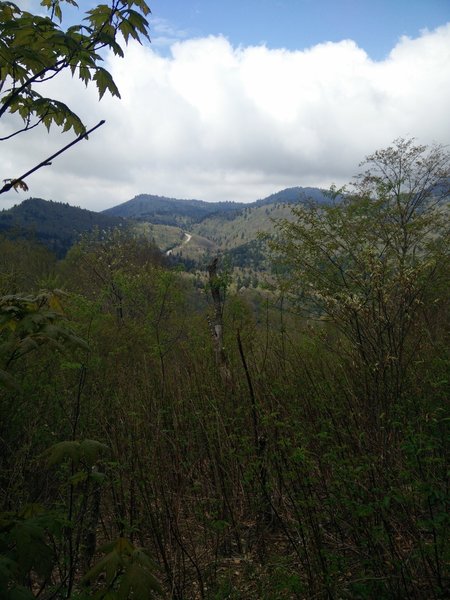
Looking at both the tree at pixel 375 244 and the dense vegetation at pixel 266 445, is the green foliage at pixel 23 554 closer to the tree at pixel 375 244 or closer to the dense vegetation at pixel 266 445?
the dense vegetation at pixel 266 445

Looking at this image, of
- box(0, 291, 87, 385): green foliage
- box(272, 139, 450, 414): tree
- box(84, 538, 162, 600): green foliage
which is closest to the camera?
box(84, 538, 162, 600): green foliage

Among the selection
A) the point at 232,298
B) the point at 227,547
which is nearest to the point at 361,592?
the point at 227,547

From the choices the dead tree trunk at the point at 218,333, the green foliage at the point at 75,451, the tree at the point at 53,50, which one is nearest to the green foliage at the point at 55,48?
the tree at the point at 53,50

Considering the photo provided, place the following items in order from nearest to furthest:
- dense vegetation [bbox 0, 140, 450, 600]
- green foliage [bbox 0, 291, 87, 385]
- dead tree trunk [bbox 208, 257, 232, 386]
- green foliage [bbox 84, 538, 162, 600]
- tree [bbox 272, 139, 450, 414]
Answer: green foliage [bbox 84, 538, 162, 600] → green foliage [bbox 0, 291, 87, 385] → dense vegetation [bbox 0, 140, 450, 600] → tree [bbox 272, 139, 450, 414] → dead tree trunk [bbox 208, 257, 232, 386]

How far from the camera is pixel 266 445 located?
16.8 feet

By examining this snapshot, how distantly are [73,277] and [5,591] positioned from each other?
3754 centimetres

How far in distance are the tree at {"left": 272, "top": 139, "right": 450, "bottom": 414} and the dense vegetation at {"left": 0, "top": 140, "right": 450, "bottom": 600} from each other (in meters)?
0.07

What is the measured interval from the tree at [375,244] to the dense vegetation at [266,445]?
0.07m

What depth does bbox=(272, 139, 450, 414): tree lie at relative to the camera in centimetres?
543

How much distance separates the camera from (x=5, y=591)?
149cm

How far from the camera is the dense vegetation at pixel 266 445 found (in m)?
2.58

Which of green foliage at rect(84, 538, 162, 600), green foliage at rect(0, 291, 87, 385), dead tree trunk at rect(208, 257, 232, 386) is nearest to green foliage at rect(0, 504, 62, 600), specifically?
green foliage at rect(84, 538, 162, 600)

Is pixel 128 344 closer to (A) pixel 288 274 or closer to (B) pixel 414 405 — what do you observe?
(A) pixel 288 274

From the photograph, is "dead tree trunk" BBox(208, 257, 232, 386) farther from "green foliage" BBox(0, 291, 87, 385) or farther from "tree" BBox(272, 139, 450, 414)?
"green foliage" BBox(0, 291, 87, 385)
